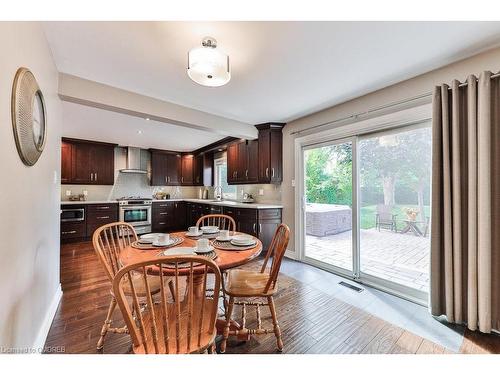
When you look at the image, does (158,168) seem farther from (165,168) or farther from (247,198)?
(247,198)

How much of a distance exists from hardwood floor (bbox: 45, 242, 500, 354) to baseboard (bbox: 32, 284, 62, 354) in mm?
44

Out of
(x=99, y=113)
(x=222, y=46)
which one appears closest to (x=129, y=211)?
(x=99, y=113)

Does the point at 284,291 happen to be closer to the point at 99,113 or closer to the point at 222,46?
the point at 222,46

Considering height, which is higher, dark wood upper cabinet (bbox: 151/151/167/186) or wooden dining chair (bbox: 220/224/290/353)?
dark wood upper cabinet (bbox: 151/151/167/186)

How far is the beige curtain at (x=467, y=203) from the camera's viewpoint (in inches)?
65.9

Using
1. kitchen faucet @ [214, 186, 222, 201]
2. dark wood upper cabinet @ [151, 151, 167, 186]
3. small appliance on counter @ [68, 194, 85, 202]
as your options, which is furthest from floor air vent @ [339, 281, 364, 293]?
small appliance on counter @ [68, 194, 85, 202]

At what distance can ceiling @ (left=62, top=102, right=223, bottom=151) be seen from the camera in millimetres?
3385

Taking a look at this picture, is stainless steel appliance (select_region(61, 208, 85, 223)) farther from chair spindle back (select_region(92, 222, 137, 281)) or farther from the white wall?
chair spindle back (select_region(92, 222, 137, 281))

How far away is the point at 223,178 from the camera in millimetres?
5934

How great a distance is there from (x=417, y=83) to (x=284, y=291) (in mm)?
2610

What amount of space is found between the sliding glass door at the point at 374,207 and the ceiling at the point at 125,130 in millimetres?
2517

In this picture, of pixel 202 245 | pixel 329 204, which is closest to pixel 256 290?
pixel 202 245

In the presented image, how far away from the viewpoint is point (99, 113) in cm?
331

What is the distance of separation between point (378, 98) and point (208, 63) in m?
2.04
